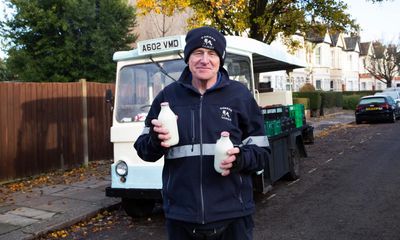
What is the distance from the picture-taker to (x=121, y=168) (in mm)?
6316

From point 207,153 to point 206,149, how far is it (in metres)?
0.02

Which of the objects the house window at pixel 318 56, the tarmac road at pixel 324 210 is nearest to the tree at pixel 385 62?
the house window at pixel 318 56

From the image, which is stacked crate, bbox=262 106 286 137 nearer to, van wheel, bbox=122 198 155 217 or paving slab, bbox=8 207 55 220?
van wheel, bbox=122 198 155 217

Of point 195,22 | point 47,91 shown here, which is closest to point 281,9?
point 195,22

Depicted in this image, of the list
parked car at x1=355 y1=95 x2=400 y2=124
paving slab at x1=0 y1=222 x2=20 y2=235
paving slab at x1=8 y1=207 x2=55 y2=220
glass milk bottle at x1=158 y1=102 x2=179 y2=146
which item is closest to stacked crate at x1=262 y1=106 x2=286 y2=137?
paving slab at x1=8 y1=207 x2=55 y2=220

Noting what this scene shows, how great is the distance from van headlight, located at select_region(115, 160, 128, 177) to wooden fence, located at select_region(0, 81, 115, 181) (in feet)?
14.8

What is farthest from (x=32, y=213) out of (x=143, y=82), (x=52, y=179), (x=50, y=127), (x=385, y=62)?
(x=385, y=62)

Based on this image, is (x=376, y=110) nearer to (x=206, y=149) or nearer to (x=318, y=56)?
(x=206, y=149)

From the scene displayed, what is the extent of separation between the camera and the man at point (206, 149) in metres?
2.63

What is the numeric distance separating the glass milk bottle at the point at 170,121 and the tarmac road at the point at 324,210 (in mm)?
3548

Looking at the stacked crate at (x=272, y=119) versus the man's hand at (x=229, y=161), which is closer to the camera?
the man's hand at (x=229, y=161)

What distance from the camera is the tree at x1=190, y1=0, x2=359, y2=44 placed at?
619 inches

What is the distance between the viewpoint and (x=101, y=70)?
2019 centimetres

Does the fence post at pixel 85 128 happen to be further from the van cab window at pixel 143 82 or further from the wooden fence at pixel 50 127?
the van cab window at pixel 143 82
